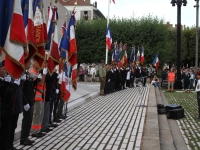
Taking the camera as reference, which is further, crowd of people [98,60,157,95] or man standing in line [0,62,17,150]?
crowd of people [98,60,157,95]

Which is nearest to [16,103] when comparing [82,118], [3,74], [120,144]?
[3,74]

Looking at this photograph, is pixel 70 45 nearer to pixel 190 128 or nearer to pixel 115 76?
pixel 190 128

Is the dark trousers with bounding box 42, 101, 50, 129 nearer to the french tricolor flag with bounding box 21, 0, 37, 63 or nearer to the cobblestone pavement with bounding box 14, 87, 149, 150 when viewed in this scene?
the cobblestone pavement with bounding box 14, 87, 149, 150

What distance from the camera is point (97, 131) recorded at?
8.42 metres

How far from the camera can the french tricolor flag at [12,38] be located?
15.8 ft

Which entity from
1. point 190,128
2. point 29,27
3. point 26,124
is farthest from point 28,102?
point 190,128

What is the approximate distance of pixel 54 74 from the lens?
8.46m

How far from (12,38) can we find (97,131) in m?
4.33

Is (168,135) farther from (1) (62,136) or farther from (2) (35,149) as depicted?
(2) (35,149)

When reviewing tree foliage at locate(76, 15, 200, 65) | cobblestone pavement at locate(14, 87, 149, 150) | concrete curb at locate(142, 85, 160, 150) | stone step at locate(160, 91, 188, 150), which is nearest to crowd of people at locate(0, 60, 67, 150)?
cobblestone pavement at locate(14, 87, 149, 150)

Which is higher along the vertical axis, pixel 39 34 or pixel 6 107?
pixel 39 34

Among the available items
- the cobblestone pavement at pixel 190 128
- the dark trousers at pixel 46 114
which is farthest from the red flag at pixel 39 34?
the cobblestone pavement at pixel 190 128

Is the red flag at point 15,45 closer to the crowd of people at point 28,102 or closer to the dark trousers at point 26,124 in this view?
the crowd of people at point 28,102

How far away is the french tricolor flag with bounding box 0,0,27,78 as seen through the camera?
15.8 feet
